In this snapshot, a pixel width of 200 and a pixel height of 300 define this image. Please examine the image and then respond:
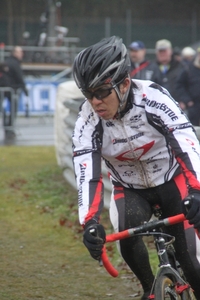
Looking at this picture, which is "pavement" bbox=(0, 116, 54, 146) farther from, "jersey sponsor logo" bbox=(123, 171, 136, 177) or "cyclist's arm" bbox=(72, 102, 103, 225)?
"cyclist's arm" bbox=(72, 102, 103, 225)

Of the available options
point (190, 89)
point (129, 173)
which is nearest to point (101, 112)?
point (129, 173)

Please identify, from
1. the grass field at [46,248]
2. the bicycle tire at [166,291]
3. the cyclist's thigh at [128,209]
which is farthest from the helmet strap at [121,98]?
the grass field at [46,248]

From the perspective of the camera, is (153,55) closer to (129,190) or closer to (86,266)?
(86,266)

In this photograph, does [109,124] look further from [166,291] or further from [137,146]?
[166,291]

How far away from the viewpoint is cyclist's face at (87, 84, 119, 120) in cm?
437

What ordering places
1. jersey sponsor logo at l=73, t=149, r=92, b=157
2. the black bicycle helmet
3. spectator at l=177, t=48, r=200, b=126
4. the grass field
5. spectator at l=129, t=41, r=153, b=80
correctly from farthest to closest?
spectator at l=177, t=48, r=200, b=126, spectator at l=129, t=41, r=153, b=80, the grass field, jersey sponsor logo at l=73, t=149, r=92, b=157, the black bicycle helmet

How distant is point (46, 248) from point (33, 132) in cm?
1307

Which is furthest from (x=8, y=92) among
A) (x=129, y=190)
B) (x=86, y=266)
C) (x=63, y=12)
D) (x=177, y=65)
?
(x=63, y=12)

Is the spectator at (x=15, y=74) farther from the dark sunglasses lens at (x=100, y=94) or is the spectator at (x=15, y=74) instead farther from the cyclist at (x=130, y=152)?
the dark sunglasses lens at (x=100, y=94)

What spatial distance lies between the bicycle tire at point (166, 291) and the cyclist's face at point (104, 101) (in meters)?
1.03

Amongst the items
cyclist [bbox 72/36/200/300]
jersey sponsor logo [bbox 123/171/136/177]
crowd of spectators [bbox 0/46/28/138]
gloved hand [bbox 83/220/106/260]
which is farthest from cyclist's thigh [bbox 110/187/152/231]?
crowd of spectators [bbox 0/46/28/138]

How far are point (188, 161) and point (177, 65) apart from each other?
8348 millimetres

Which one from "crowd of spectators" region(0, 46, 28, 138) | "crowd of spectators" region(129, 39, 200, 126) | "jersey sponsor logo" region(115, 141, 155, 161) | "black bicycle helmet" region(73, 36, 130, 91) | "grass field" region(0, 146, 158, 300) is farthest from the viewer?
"crowd of spectators" region(0, 46, 28, 138)

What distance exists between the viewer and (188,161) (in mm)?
4367
